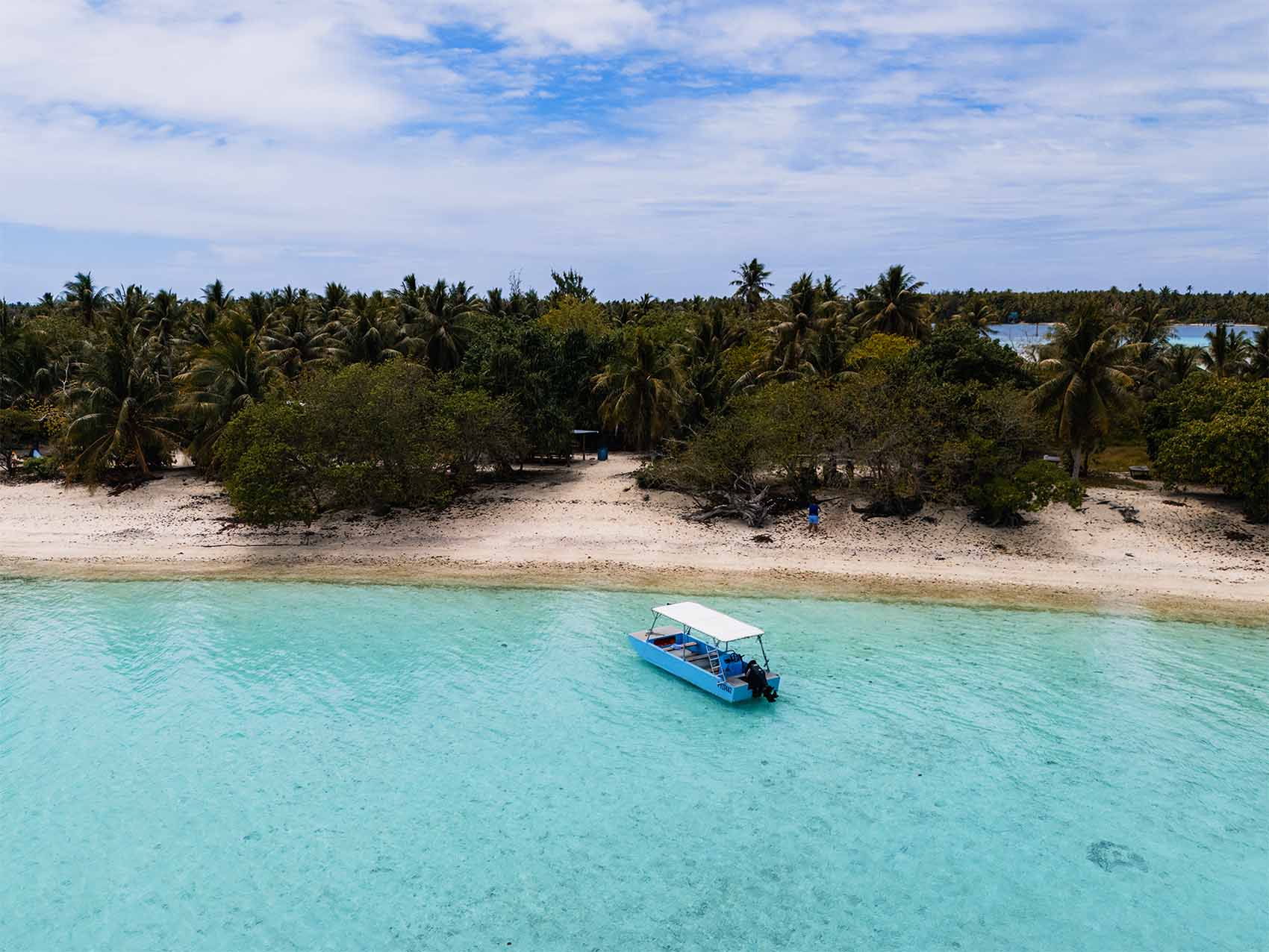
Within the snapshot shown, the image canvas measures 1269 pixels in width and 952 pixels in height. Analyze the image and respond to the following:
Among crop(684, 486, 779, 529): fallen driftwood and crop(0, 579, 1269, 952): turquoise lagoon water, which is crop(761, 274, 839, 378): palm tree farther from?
Result: crop(0, 579, 1269, 952): turquoise lagoon water

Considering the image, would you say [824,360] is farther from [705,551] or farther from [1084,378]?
[705,551]

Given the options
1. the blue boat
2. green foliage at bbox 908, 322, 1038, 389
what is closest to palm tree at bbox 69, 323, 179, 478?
the blue boat

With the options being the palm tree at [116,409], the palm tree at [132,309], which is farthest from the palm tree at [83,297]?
the palm tree at [116,409]

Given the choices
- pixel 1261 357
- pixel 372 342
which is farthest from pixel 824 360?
pixel 372 342

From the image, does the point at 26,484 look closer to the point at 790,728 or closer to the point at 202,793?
the point at 202,793

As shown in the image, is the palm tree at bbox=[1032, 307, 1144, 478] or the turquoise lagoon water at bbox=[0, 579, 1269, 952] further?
the palm tree at bbox=[1032, 307, 1144, 478]

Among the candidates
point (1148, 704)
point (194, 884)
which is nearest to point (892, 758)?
point (1148, 704)
